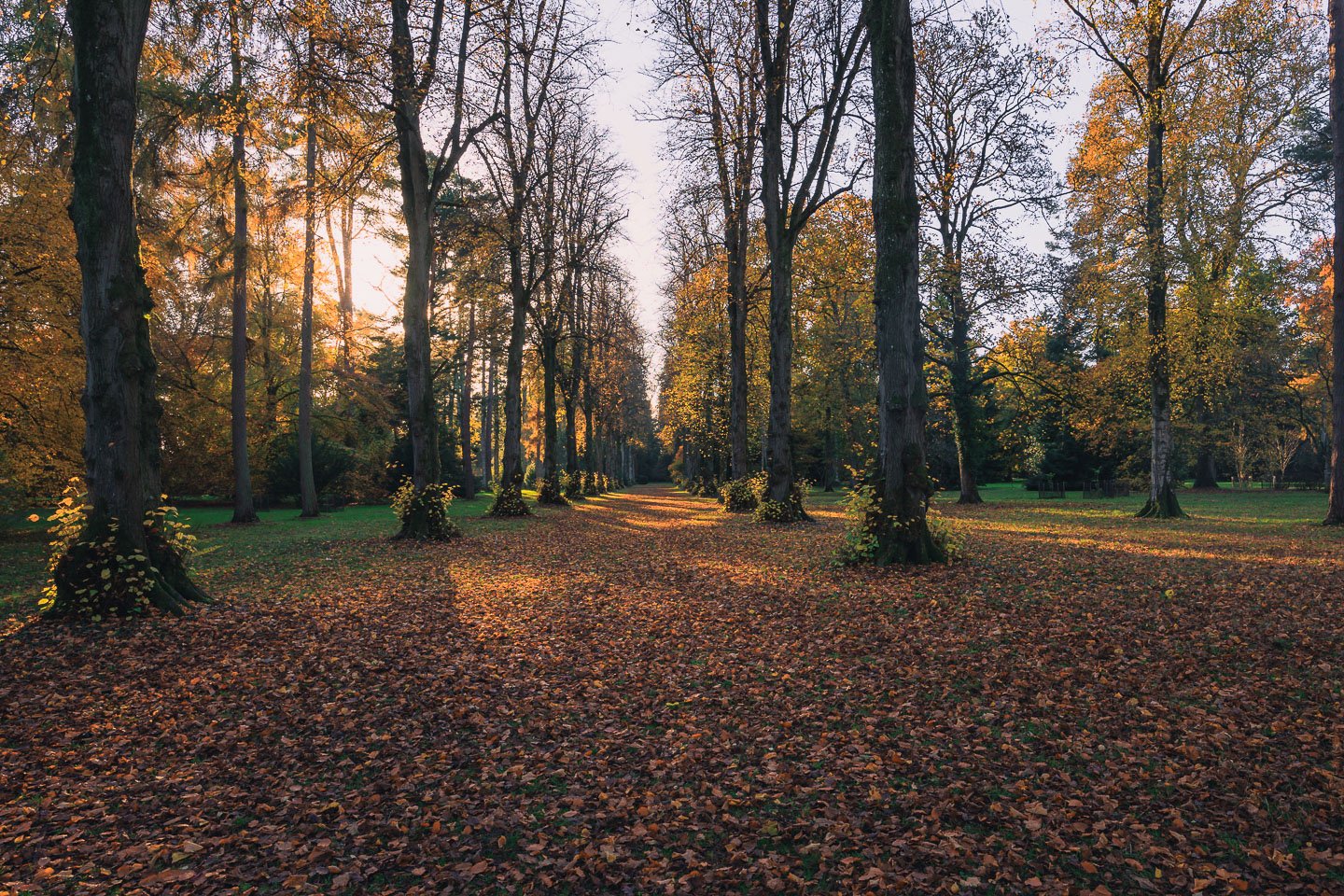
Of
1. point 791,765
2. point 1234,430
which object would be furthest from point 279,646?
point 1234,430

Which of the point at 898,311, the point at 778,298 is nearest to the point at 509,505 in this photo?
the point at 778,298

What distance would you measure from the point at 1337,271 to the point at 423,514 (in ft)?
66.6

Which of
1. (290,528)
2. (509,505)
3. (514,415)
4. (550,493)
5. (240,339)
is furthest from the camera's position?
(550,493)

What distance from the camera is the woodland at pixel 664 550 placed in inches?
140

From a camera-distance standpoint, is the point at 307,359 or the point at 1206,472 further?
the point at 1206,472

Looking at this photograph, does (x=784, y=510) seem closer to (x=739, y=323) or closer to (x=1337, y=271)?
(x=739, y=323)

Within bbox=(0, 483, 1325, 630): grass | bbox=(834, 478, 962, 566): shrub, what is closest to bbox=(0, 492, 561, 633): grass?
bbox=(0, 483, 1325, 630): grass

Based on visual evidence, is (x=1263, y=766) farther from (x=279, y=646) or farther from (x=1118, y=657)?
(x=279, y=646)

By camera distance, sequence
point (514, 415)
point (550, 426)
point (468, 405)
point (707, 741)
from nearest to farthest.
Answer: point (707, 741), point (514, 415), point (550, 426), point (468, 405)

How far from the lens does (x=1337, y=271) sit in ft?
45.8

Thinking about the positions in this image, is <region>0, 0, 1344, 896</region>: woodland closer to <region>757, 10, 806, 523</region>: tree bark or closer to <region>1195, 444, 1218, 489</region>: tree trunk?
<region>757, 10, 806, 523</region>: tree bark

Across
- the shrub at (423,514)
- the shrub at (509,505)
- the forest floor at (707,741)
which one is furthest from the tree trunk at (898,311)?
the shrub at (509,505)

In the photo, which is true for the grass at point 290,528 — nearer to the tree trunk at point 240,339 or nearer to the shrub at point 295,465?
the tree trunk at point 240,339

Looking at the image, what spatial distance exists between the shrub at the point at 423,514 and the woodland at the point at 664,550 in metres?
0.10
